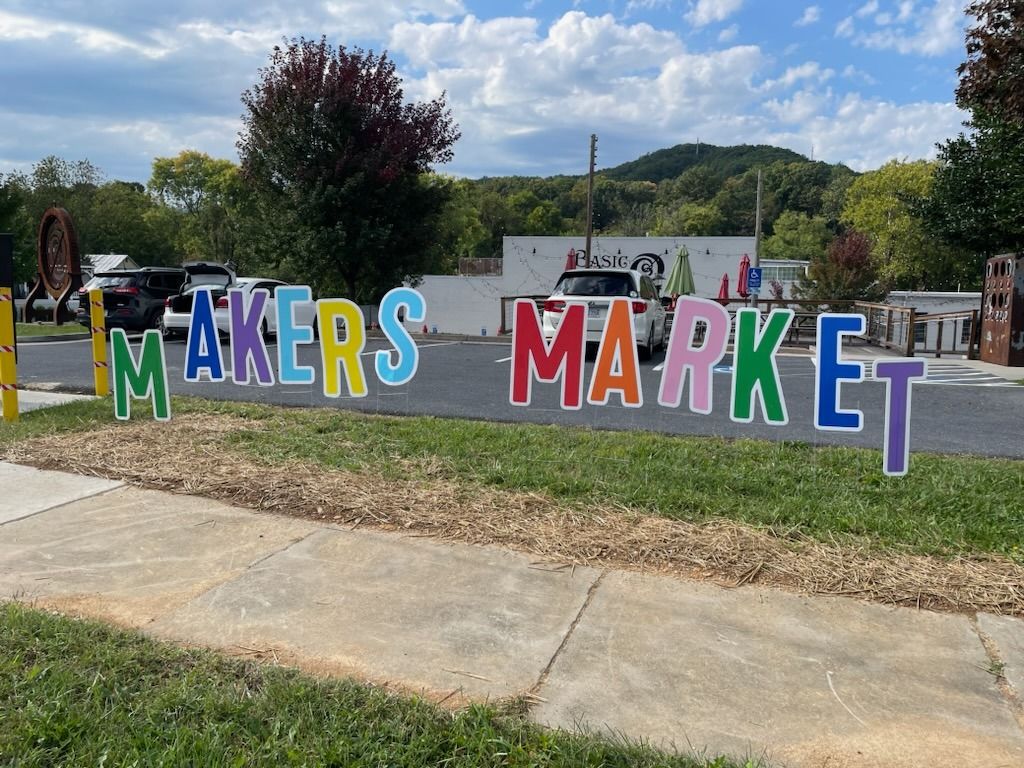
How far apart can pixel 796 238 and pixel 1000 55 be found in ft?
220

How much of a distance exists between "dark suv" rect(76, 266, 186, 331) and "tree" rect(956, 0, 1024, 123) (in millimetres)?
16035

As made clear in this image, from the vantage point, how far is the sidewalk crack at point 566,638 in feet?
9.91

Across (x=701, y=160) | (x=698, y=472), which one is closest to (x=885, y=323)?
(x=698, y=472)

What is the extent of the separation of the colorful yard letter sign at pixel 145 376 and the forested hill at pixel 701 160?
362ft

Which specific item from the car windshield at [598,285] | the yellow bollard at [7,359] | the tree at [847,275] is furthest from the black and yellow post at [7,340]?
the tree at [847,275]

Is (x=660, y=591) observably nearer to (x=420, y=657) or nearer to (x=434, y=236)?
(x=420, y=657)

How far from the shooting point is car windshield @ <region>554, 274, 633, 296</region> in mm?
12812

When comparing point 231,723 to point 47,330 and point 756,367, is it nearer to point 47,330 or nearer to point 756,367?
point 756,367

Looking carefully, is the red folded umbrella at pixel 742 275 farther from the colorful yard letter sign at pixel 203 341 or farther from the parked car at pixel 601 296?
the colorful yard letter sign at pixel 203 341

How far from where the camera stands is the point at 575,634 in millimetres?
3475

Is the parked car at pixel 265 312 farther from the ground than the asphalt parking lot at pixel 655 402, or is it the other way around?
the parked car at pixel 265 312

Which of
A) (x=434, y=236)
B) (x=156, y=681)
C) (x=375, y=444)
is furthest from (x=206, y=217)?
(x=156, y=681)

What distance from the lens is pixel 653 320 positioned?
1397cm

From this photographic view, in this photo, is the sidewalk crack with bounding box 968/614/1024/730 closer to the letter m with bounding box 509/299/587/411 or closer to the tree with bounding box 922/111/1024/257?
the letter m with bounding box 509/299/587/411
